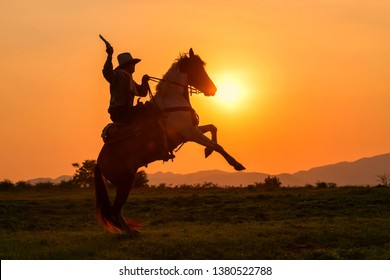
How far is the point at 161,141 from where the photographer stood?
15156 millimetres

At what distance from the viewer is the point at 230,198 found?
26.3 meters

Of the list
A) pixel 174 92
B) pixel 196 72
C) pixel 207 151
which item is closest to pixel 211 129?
pixel 207 151

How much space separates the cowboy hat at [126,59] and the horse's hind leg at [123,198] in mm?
2648

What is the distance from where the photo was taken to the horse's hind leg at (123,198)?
15341mm

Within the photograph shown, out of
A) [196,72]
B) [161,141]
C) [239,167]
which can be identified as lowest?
[239,167]

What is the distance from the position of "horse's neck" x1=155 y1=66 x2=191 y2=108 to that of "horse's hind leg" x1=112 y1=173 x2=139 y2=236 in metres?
1.88

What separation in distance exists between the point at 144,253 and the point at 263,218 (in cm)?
865

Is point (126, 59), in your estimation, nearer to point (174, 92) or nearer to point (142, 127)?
point (174, 92)

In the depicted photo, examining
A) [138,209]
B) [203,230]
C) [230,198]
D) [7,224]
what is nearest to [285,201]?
[230,198]

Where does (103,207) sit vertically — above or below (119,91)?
below

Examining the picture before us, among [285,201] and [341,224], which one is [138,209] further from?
[341,224]

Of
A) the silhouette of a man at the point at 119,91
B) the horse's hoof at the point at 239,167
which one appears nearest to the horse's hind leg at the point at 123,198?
the silhouette of a man at the point at 119,91

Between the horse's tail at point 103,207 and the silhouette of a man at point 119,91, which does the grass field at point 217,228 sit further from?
the silhouette of a man at point 119,91

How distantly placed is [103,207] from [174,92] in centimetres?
318
